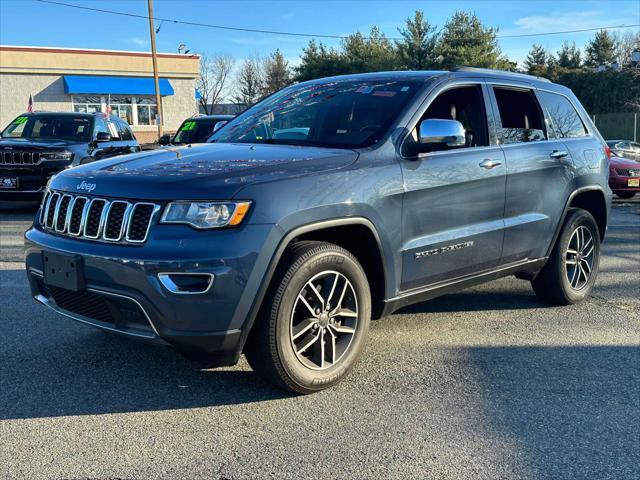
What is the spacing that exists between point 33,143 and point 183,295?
27.7 ft

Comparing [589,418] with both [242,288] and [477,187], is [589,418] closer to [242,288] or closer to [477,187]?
[477,187]

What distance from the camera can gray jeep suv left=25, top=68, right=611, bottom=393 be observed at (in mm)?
3154

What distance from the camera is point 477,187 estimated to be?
4.41 meters

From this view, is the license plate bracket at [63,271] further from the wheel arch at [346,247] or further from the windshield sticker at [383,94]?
the windshield sticker at [383,94]

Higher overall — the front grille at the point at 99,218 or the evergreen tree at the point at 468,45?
the evergreen tree at the point at 468,45

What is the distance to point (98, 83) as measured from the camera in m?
38.6

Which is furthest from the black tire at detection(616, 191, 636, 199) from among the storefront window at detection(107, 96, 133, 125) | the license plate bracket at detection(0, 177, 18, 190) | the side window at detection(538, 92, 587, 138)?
the storefront window at detection(107, 96, 133, 125)

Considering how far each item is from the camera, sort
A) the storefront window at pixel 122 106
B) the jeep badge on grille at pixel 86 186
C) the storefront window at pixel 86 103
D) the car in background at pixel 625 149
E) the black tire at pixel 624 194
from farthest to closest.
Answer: the storefront window at pixel 122 106, the storefront window at pixel 86 103, the car in background at pixel 625 149, the black tire at pixel 624 194, the jeep badge on grille at pixel 86 186

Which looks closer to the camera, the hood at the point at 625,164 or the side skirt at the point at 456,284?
the side skirt at the point at 456,284

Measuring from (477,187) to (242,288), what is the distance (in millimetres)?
2031

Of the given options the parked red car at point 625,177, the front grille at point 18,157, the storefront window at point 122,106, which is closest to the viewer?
the front grille at point 18,157

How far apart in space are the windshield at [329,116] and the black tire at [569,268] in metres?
2.04

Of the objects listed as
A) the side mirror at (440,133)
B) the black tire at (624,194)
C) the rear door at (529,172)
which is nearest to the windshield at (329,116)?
the side mirror at (440,133)

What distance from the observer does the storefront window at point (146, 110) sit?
133 ft
